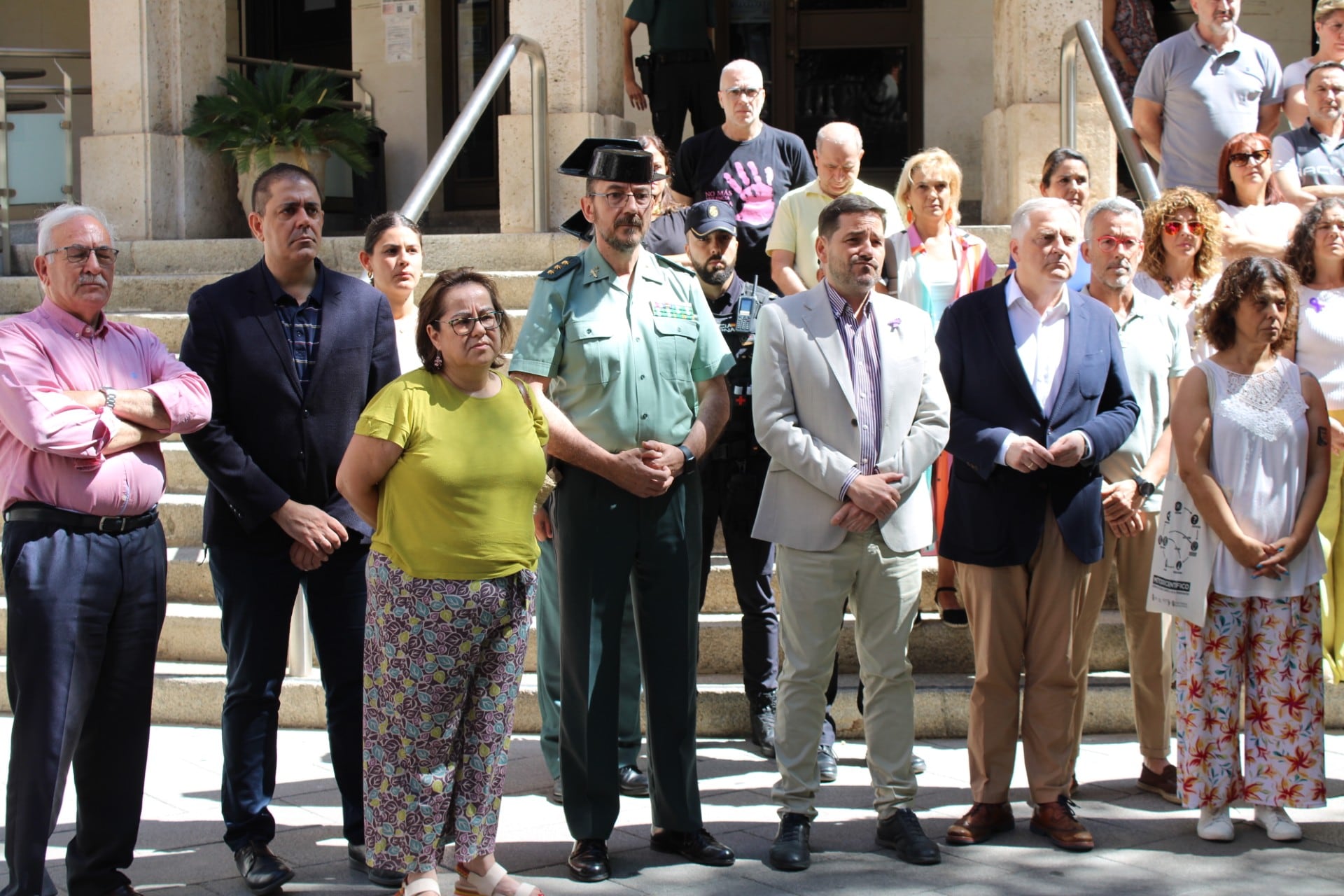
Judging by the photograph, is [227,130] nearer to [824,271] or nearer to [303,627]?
[303,627]

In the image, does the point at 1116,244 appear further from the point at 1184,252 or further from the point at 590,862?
the point at 590,862

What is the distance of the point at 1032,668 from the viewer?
4.82 metres

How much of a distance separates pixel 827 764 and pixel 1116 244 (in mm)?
2149

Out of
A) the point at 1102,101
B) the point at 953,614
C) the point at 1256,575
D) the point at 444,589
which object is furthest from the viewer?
the point at 1102,101

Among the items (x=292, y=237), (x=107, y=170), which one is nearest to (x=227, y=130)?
(x=107, y=170)

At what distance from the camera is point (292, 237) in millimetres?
4438

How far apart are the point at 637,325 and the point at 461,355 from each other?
0.73 m

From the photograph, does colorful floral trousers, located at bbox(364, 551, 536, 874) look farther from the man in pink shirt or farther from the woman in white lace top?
the woman in white lace top

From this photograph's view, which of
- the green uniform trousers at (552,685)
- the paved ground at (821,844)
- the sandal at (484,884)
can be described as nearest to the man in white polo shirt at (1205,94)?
the paved ground at (821,844)

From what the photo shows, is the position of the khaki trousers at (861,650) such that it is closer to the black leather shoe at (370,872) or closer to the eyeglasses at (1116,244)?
the black leather shoe at (370,872)

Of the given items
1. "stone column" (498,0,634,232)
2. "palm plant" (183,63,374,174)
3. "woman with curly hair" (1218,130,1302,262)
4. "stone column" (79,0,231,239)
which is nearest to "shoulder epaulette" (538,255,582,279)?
"woman with curly hair" (1218,130,1302,262)

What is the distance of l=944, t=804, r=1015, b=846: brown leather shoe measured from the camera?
15.4 feet

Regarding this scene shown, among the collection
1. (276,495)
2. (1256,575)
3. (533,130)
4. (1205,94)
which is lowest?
(1256,575)

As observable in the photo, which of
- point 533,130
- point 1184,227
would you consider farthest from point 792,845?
point 533,130
